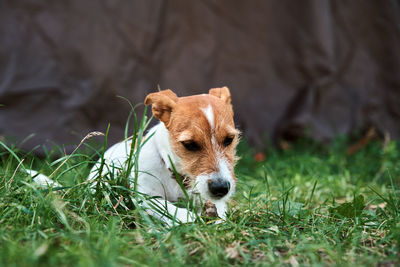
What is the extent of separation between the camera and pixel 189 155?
3.31m

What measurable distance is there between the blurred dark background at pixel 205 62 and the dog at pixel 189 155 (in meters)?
2.95

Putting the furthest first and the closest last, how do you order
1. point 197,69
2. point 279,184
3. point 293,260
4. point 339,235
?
1. point 197,69
2. point 279,184
3. point 339,235
4. point 293,260

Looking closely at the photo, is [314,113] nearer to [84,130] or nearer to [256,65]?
[256,65]

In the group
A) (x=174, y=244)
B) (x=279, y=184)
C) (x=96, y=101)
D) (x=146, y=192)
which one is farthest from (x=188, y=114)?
(x=96, y=101)

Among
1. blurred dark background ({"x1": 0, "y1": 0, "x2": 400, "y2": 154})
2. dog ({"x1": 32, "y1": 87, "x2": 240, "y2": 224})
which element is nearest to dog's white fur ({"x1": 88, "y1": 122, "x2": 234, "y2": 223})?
dog ({"x1": 32, "y1": 87, "x2": 240, "y2": 224})

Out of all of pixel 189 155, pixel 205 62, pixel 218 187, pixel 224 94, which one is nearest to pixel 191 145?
pixel 189 155

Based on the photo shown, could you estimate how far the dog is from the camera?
3148 mm

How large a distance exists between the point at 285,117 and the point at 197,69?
6.27 feet

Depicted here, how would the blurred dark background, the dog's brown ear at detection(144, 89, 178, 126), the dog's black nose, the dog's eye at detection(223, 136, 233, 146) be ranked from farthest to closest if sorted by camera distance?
the blurred dark background → the dog's brown ear at detection(144, 89, 178, 126) → the dog's eye at detection(223, 136, 233, 146) → the dog's black nose

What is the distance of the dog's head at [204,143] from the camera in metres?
3.14

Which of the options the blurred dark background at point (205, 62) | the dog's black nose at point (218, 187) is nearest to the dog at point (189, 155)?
the dog's black nose at point (218, 187)

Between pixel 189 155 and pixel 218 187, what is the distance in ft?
1.31

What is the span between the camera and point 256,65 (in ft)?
24.3

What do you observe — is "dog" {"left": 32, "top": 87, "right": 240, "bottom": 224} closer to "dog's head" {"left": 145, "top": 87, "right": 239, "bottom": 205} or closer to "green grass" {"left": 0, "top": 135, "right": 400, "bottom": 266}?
"dog's head" {"left": 145, "top": 87, "right": 239, "bottom": 205}
